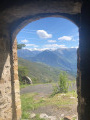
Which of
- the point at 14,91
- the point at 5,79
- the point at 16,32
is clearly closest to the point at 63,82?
the point at 14,91

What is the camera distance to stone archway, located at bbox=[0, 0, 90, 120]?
1563 mm

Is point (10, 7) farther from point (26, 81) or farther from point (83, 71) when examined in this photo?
point (26, 81)

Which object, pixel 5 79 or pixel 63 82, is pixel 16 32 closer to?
pixel 5 79

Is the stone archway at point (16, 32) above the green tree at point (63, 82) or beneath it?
above

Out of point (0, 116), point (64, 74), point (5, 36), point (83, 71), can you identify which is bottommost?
point (0, 116)

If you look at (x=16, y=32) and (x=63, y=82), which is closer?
(x=16, y=32)

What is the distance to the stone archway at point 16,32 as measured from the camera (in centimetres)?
156

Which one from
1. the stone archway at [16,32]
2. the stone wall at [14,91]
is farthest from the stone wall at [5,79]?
the stone wall at [14,91]

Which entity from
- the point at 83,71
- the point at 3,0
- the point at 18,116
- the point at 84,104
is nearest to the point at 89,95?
the point at 84,104

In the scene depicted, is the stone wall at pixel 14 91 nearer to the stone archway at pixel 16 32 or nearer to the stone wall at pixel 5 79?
the stone archway at pixel 16 32

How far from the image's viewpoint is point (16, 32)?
317 cm

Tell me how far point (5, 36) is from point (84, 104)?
2.49m

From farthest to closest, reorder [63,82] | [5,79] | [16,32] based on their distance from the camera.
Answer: [63,82]
[16,32]
[5,79]

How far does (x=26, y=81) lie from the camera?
13156 mm
